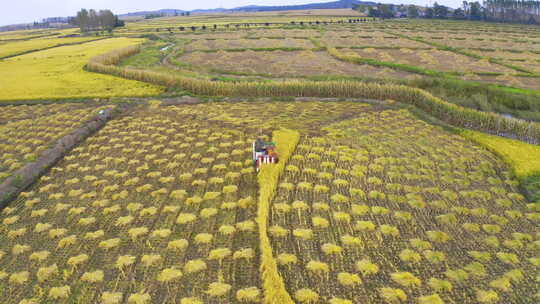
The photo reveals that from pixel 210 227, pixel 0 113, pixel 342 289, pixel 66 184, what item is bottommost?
pixel 342 289

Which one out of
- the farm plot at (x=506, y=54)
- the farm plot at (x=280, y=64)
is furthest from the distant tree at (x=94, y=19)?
the farm plot at (x=506, y=54)

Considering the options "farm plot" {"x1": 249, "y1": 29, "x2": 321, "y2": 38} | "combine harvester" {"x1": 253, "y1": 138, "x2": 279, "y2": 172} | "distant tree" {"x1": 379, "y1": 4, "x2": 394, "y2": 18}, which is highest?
"distant tree" {"x1": 379, "y1": 4, "x2": 394, "y2": 18}

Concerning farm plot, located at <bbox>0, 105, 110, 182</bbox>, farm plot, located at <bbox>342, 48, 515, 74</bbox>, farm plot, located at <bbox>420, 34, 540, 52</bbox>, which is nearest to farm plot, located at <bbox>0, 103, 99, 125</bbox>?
farm plot, located at <bbox>0, 105, 110, 182</bbox>

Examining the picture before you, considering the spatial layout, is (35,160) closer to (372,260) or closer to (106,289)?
(106,289)

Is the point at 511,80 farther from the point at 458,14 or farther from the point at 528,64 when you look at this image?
the point at 458,14

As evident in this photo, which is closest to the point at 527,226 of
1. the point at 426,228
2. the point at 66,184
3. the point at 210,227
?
the point at 426,228

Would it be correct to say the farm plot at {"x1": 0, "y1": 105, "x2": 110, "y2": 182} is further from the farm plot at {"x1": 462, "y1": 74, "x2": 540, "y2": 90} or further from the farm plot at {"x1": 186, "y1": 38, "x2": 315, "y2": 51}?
the farm plot at {"x1": 462, "y1": 74, "x2": 540, "y2": 90}
